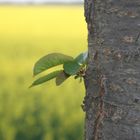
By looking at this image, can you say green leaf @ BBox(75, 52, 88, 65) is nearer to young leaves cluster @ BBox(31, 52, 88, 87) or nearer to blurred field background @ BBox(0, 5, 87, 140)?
young leaves cluster @ BBox(31, 52, 88, 87)

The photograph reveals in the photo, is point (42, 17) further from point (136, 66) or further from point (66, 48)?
point (136, 66)

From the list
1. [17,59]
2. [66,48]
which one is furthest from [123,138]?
[66,48]

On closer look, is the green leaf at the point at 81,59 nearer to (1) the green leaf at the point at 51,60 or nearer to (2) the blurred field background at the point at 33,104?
(1) the green leaf at the point at 51,60

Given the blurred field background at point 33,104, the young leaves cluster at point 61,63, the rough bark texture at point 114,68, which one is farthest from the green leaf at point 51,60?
the blurred field background at point 33,104

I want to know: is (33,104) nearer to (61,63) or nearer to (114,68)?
(61,63)

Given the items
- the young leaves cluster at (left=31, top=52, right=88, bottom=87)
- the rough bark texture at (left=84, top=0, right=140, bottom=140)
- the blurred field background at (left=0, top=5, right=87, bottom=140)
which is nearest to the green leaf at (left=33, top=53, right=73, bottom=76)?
the young leaves cluster at (left=31, top=52, right=88, bottom=87)

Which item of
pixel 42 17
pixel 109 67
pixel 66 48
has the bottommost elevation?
pixel 42 17

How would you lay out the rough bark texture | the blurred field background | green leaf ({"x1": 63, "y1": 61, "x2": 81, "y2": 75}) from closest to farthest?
the rough bark texture < green leaf ({"x1": 63, "y1": 61, "x2": 81, "y2": 75}) < the blurred field background
